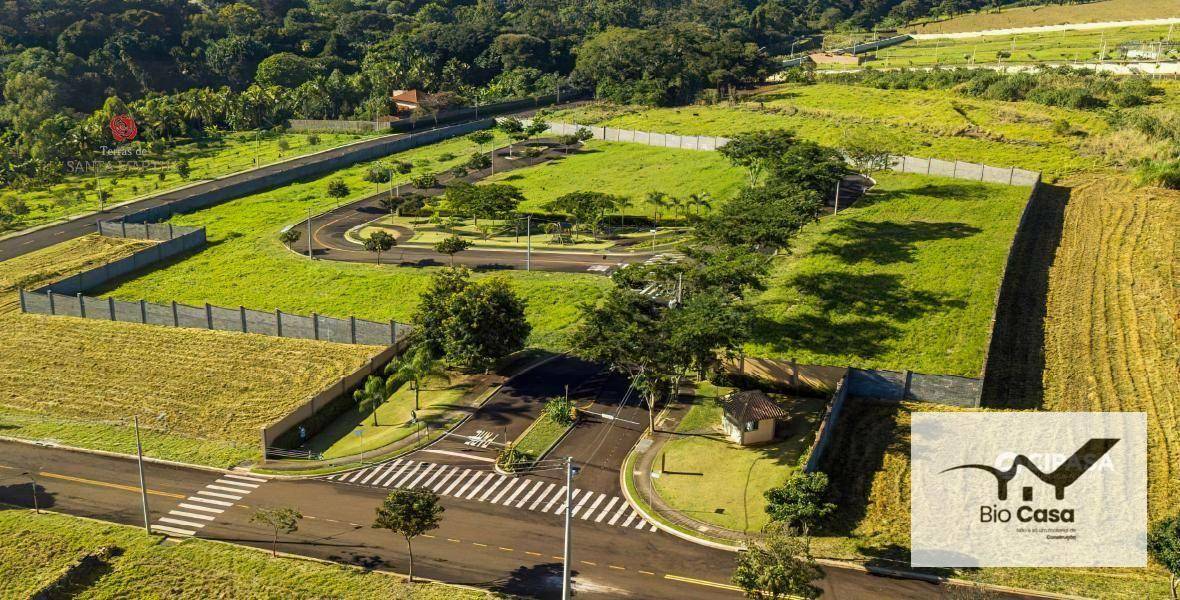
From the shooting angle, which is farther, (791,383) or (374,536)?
(791,383)

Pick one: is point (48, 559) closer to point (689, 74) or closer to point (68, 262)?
point (68, 262)

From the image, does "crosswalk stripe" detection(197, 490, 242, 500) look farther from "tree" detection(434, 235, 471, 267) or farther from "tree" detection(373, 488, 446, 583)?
"tree" detection(434, 235, 471, 267)

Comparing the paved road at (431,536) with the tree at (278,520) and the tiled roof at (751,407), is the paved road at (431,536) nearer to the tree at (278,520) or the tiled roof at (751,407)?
the tree at (278,520)

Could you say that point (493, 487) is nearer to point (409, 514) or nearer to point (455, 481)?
point (455, 481)

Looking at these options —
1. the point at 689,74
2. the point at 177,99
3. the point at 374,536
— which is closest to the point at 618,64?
the point at 689,74

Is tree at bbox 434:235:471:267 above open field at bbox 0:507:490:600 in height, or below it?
above

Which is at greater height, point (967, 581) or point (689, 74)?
point (689, 74)

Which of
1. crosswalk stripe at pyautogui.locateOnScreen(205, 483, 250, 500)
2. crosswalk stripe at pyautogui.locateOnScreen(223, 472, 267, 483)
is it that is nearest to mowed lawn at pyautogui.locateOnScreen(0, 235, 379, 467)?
crosswalk stripe at pyautogui.locateOnScreen(223, 472, 267, 483)
